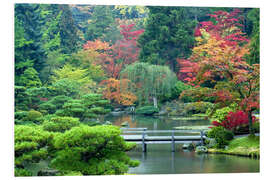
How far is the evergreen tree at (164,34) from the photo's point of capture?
43.4 ft

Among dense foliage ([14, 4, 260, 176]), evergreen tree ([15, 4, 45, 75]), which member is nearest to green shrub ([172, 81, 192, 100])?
dense foliage ([14, 4, 260, 176])

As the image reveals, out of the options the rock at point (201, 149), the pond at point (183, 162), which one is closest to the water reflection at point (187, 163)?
the pond at point (183, 162)

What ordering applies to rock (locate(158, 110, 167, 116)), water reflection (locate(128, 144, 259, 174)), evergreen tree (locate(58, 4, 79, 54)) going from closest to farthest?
1. water reflection (locate(128, 144, 259, 174))
2. evergreen tree (locate(58, 4, 79, 54))
3. rock (locate(158, 110, 167, 116))

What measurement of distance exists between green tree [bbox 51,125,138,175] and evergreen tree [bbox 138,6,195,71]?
22.0 ft

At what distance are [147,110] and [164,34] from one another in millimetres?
2754

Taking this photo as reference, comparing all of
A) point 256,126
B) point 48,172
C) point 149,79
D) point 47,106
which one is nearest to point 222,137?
point 256,126

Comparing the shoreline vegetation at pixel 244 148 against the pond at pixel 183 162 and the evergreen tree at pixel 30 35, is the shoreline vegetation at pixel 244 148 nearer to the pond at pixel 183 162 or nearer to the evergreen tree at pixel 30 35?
the pond at pixel 183 162

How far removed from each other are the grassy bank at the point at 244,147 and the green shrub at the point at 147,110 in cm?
424

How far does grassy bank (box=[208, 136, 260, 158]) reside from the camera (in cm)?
813

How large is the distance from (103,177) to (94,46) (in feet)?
25.6

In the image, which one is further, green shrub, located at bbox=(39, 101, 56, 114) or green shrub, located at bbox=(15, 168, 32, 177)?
green shrub, located at bbox=(39, 101, 56, 114)

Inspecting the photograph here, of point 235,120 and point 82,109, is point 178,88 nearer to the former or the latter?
point 235,120

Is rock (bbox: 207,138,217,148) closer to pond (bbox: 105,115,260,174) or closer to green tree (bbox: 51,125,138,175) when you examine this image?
pond (bbox: 105,115,260,174)
